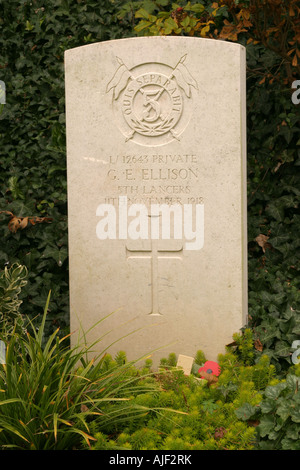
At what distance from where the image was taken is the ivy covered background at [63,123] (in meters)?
4.34

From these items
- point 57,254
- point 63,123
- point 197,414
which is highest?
point 63,123

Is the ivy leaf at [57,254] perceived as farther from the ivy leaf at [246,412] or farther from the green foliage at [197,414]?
the ivy leaf at [246,412]

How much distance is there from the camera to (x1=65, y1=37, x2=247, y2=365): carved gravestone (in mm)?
3514

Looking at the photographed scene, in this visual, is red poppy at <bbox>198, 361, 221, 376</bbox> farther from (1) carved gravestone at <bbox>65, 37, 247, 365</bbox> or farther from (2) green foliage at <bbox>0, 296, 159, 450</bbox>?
(2) green foliage at <bbox>0, 296, 159, 450</bbox>

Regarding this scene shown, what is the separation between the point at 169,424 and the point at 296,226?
2.34 m

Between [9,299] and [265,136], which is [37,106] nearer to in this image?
[265,136]

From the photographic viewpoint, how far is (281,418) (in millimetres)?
2482

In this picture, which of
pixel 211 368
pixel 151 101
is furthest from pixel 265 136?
pixel 211 368

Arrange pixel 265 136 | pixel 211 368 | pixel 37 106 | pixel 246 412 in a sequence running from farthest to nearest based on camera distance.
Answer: pixel 37 106 → pixel 265 136 → pixel 211 368 → pixel 246 412

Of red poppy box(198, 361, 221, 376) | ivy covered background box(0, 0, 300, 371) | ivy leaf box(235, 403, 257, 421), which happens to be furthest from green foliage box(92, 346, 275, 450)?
ivy covered background box(0, 0, 300, 371)

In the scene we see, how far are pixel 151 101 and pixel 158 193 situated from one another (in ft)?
1.86

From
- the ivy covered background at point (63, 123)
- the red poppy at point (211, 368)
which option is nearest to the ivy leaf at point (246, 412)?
the red poppy at point (211, 368)

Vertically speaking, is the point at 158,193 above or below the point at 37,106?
below

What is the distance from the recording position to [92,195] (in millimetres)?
3691
